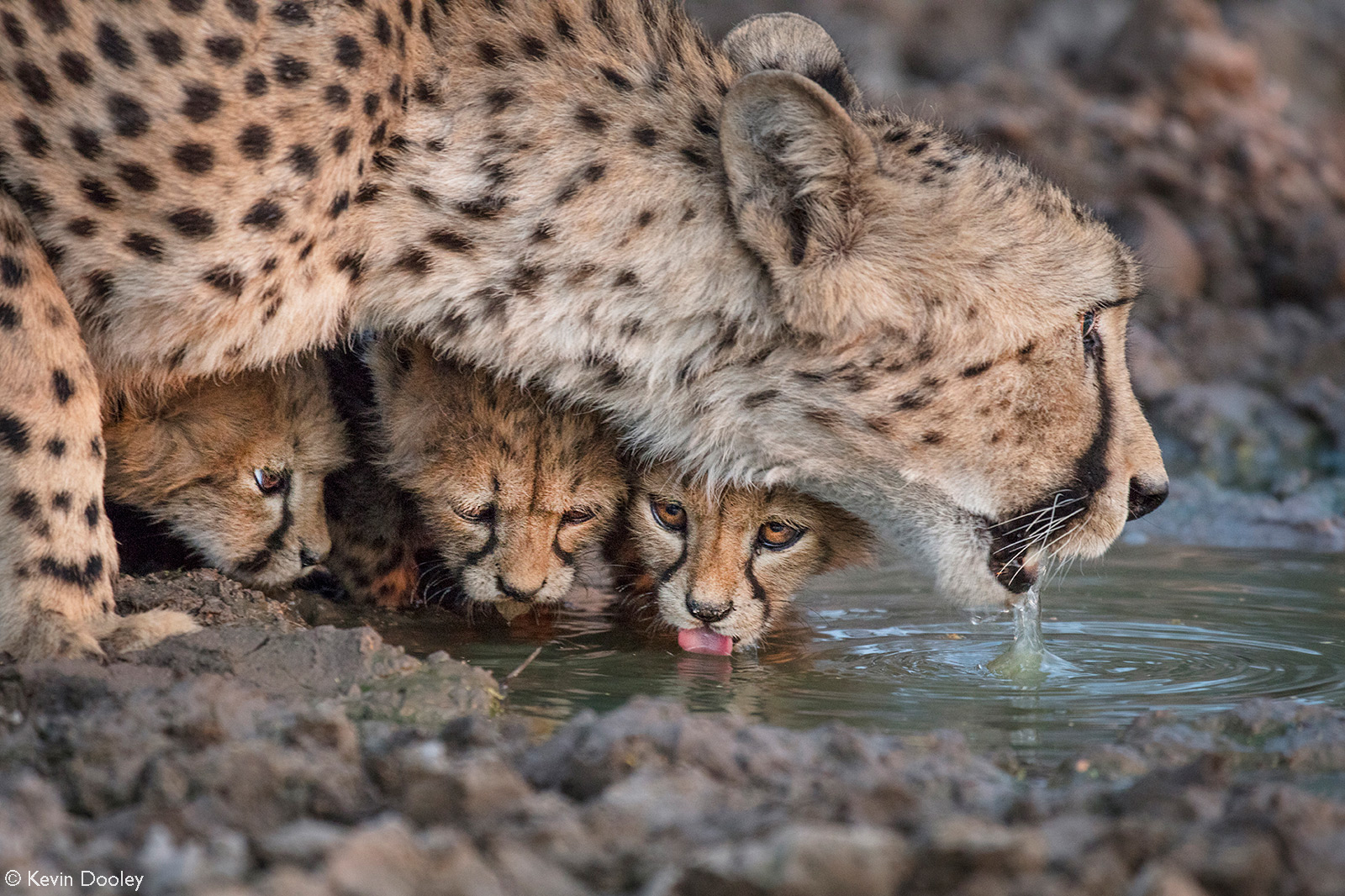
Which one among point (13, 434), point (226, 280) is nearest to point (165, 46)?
point (226, 280)

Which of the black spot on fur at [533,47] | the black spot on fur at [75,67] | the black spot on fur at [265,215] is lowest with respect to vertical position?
the black spot on fur at [265,215]

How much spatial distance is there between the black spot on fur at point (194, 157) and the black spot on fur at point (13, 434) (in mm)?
527

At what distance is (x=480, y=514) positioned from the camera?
3594 millimetres

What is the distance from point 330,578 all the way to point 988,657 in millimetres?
1635

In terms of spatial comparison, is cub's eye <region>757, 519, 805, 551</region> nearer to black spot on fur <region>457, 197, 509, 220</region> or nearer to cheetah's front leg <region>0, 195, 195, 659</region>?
black spot on fur <region>457, 197, 509, 220</region>

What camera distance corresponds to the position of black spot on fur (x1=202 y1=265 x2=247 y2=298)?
9.71 feet

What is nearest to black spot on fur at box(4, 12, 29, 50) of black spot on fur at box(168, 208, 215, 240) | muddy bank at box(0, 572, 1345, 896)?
black spot on fur at box(168, 208, 215, 240)

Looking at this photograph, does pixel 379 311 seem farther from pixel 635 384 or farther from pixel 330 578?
pixel 330 578

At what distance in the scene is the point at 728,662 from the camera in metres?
3.56

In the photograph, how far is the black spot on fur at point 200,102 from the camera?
112 inches

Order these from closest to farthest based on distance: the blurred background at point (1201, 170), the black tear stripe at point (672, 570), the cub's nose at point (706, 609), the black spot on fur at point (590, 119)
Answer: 1. the black spot on fur at point (590, 119)
2. the cub's nose at point (706, 609)
3. the black tear stripe at point (672, 570)
4. the blurred background at point (1201, 170)

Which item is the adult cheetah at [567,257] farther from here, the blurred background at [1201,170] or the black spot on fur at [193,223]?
the blurred background at [1201,170]

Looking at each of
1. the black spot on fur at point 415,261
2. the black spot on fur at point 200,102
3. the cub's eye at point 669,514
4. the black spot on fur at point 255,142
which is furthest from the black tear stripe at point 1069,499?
the black spot on fur at point 200,102

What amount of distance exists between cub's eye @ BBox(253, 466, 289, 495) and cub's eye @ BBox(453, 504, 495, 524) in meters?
0.43
